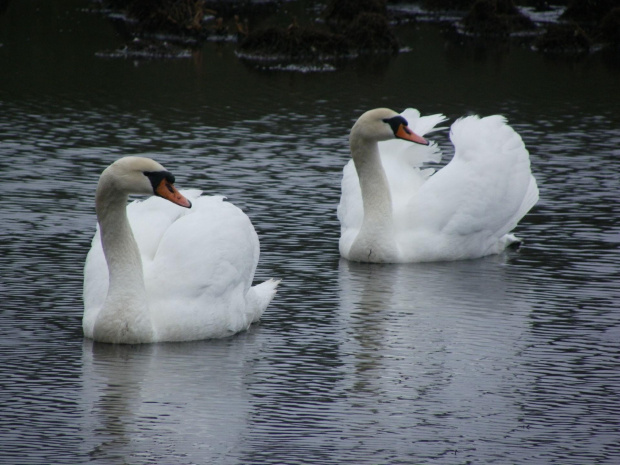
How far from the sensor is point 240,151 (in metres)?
16.5

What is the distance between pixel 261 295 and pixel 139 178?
4.81 feet

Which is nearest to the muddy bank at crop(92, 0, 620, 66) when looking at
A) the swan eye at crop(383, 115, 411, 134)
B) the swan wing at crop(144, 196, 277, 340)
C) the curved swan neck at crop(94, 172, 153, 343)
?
the swan eye at crop(383, 115, 411, 134)

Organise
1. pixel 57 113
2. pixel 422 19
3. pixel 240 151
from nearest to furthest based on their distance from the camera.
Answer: pixel 240 151 < pixel 57 113 < pixel 422 19

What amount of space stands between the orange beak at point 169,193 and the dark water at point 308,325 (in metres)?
0.94

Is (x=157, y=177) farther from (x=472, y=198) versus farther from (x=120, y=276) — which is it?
(x=472, y=198)

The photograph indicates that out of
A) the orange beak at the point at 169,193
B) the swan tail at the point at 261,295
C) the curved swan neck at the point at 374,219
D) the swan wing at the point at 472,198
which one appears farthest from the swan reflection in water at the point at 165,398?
the swan wing at the point at 472,198

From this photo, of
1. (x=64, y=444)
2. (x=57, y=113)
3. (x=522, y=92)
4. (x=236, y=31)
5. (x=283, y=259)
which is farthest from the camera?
(x=236, y=31)

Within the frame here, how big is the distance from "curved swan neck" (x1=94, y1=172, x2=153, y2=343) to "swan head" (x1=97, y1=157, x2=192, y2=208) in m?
0.03

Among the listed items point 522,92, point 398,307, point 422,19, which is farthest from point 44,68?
point 398,307

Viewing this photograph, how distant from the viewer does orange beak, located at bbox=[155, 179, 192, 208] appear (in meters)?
8.55

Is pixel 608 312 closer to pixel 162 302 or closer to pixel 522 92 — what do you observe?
pixel 162 302

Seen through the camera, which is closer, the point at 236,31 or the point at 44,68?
the point at 44,68

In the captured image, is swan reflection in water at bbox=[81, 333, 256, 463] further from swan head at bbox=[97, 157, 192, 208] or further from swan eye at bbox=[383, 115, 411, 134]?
swan eye at bbox=[383, 115, 411, 134]

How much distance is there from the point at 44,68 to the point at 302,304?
577 inches
